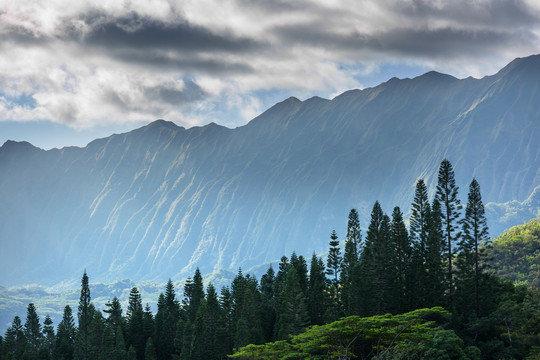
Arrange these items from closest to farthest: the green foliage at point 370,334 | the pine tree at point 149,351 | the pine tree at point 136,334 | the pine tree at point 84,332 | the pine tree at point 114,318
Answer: the green foliage at point 370,334, the pine tree at point 149,351, the pine tree at point 84,332, the pine tree at point 136,334, the pine tree at point 114,318

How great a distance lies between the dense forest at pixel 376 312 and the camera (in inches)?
2921

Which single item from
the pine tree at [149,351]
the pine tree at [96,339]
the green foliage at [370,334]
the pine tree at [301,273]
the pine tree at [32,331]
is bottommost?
the green foliage at [370,334]

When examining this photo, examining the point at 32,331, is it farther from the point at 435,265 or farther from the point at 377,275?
the point at 435,265

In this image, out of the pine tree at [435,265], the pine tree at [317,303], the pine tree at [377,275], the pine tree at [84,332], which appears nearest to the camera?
the pine tree at [435,265]

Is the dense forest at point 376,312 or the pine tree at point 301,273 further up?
the pine tree at point 301,273

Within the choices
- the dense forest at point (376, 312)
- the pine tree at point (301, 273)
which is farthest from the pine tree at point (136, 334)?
the pine tree at point (301, 273)

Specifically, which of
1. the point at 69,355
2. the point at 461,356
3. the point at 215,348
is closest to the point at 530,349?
the point at 461,356

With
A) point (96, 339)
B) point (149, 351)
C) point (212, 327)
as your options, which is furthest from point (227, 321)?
point (96, 339)

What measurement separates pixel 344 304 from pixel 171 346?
5361 cm

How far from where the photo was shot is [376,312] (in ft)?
363

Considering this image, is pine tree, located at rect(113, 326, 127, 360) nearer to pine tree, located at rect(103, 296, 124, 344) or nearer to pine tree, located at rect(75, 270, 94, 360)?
pine tree, located at rect(75, 270, 94, 360)

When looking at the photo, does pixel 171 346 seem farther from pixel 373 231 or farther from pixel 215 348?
pixel 373 231

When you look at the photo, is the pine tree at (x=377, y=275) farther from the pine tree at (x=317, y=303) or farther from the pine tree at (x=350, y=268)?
the pine tree at (x=317, y=303)

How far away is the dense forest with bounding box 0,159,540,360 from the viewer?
74.2 meters
